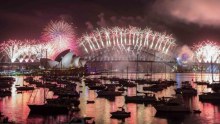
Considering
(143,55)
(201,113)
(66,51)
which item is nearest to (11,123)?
(201,113)

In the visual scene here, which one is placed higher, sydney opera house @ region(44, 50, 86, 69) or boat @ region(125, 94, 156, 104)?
sydney opera house @ region(44, 50, 86, 69)

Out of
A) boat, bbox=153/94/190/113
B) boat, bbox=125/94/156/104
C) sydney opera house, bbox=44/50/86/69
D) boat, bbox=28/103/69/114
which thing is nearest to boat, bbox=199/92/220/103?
boat, bbox=125/94/156/104

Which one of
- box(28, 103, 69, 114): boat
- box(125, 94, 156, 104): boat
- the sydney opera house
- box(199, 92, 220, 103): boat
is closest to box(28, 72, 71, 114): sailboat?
box(28, 103, 69, 114): boat

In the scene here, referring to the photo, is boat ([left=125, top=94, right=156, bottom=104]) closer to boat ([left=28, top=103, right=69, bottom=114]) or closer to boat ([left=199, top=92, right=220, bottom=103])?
boat ([left=199, top=92, right=220, bottom=103])

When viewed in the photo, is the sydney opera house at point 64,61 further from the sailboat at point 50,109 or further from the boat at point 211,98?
the sailboat at point 50,109

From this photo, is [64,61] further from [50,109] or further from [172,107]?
[172,107]

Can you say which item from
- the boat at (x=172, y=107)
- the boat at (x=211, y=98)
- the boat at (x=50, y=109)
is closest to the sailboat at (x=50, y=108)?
the boat at (x=50, y=109)

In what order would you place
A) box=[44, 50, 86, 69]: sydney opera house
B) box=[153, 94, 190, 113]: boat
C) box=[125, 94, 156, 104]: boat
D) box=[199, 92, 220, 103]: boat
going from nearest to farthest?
box=[153, 94, 190, 113]: boat < box=[125, 94, 156, 104]: boat < box=[199, 92, 220, 103]: boat < box=[44, 50, 86, 69]: sydney opera house

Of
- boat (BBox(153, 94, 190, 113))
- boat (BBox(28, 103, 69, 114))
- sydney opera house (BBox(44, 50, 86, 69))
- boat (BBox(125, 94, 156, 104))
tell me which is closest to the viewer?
boat (BBox(28, 103, 69, 114))

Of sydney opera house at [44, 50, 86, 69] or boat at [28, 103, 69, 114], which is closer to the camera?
boat at [28, 103, 69, 114]

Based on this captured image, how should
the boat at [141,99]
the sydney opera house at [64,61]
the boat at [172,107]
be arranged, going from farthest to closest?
the sydney opera house at [64,61]
the boat at [141,99]
the boat at [172,107]

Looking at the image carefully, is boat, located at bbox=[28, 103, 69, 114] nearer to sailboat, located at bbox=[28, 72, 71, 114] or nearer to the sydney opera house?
sailboat, located at bbox=[28, 72, 71, 114]
